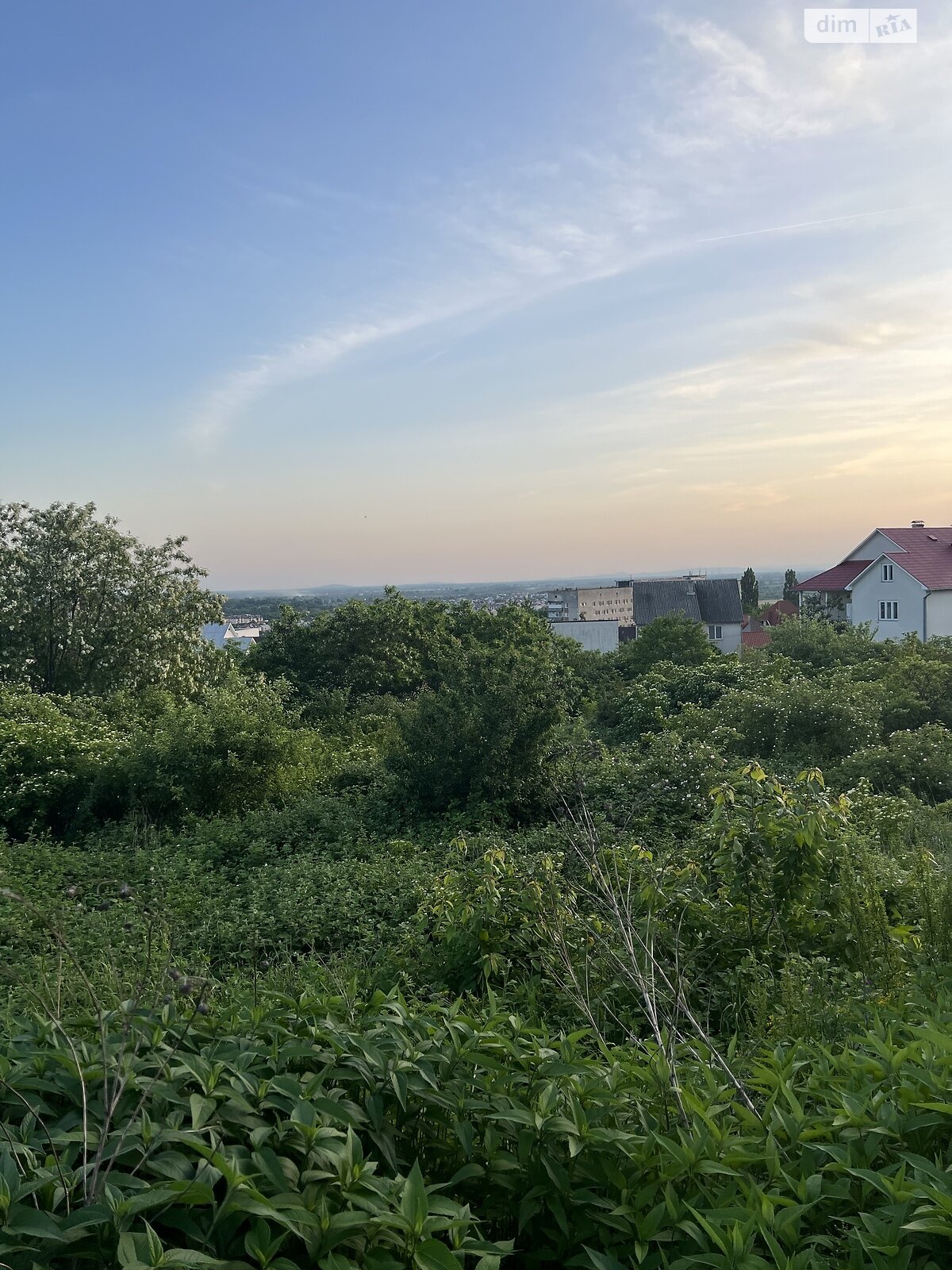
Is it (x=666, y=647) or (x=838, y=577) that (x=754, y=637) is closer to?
(x=838, y=577)

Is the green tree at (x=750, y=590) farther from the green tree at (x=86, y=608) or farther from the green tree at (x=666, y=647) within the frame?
the green tree at (x=86, y=608)

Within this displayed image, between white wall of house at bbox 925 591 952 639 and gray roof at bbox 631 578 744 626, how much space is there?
3012 centimetres

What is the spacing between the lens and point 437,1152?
1.91 metres

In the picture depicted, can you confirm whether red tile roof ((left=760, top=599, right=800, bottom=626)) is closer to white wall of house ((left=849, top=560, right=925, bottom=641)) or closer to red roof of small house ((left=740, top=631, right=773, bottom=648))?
red roof of small house ((left=740, top=631, right=773, bottom=648))

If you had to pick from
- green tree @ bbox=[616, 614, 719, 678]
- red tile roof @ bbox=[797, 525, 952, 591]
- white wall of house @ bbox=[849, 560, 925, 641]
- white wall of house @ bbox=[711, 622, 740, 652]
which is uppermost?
red tile roof @ bbox=[797, 525, 952, 591]

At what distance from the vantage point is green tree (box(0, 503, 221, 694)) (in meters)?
18.1

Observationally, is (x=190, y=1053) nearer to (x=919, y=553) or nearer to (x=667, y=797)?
(x=667, y=797)

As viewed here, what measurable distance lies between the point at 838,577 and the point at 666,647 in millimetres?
15536

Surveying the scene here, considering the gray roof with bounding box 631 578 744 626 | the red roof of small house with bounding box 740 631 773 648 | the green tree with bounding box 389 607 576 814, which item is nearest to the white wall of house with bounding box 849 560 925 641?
the red roof of small house with bounding box 740 631 773 648

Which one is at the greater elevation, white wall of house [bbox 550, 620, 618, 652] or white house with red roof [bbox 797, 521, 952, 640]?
white house with red roof [bbox 797, 521, 952, 640]

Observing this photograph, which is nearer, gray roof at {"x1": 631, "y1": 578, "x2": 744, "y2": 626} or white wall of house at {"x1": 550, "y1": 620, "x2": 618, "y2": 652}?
white wall of house at {"x1": 550, "y1": 620, "x2": 618, "y2": 652}

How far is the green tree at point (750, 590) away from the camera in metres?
79.6

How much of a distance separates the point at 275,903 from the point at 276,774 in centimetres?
431

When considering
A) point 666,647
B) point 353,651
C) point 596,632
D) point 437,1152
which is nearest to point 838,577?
point 666,647
